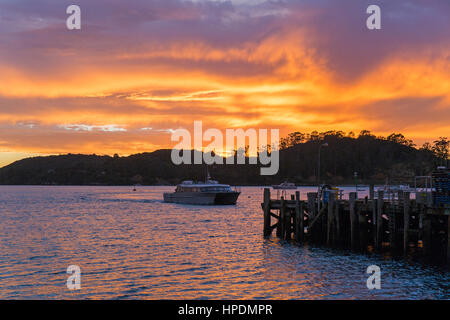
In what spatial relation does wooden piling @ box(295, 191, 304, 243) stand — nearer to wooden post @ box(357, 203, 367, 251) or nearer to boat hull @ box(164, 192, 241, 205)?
wooden post @ box(357, 203, 367, 251)

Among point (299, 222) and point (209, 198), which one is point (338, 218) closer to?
point (299, 222)

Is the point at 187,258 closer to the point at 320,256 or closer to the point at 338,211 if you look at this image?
the point at 320,256

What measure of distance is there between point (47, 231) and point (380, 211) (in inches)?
1303

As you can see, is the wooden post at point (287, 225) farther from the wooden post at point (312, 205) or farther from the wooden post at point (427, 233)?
the wooden post at point (427, 233)

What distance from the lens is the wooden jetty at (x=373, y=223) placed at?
87.7 feet

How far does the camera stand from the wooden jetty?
26734 millimetres

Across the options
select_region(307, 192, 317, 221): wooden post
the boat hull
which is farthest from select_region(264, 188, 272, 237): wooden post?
the boat hull

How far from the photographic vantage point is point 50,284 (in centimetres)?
2278

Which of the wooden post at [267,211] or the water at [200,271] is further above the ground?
the wooden post at [267,211]

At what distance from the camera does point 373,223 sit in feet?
99.6

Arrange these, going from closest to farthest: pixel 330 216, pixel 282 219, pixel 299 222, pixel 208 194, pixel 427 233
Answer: pixel 427 233 → pixel 330 216 → pixel 299 222 → pixel 282 219 → pixel 208 194

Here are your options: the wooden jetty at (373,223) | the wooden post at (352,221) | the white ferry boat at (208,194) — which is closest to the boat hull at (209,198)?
the white ferry boat at (208,194)

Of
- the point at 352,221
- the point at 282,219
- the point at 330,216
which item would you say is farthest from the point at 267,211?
the point at 352,221
